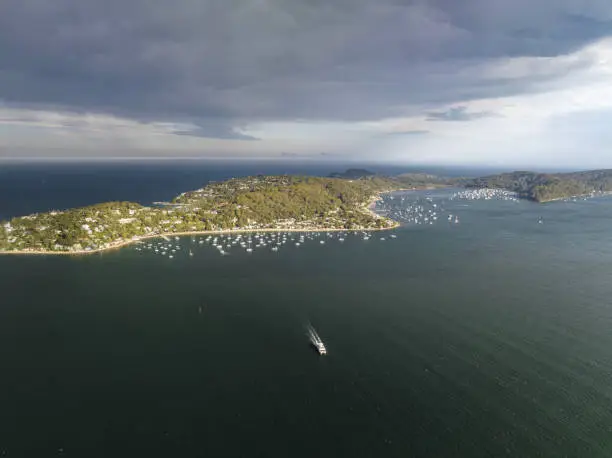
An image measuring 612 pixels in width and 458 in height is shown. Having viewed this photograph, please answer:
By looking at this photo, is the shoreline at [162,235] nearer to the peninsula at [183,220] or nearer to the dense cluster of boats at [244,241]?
the peninsula at [183,220]

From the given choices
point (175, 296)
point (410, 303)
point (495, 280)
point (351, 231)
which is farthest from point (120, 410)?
point (351, 231)

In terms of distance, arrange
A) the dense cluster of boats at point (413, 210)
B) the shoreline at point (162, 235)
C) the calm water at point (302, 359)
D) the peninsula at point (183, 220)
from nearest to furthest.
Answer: the calm water at point (302, 359)
the shoreline at point (162, 235)
the peninsula at point (183, 220)
the dense cluster of boats at point (413, 210)

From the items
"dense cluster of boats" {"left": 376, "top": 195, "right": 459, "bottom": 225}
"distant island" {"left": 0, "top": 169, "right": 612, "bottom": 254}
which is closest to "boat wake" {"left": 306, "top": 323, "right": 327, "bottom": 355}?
"distant island" {"left": 0, "top": 169, "right": 612, "bottom": 254}

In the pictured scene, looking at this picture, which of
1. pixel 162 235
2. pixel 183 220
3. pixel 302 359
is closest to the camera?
pixel 302 359

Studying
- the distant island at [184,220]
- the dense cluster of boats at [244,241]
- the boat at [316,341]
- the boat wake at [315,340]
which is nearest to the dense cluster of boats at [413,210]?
the distant island at [184,220]

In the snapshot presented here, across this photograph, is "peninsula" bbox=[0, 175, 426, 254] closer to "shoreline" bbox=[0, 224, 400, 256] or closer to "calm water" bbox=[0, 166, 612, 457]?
"shoreline" bbox=[0, 224, 400, 256]

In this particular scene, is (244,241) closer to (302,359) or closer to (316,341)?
(316,341)

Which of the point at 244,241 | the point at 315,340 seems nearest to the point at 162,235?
the point at 244,241
